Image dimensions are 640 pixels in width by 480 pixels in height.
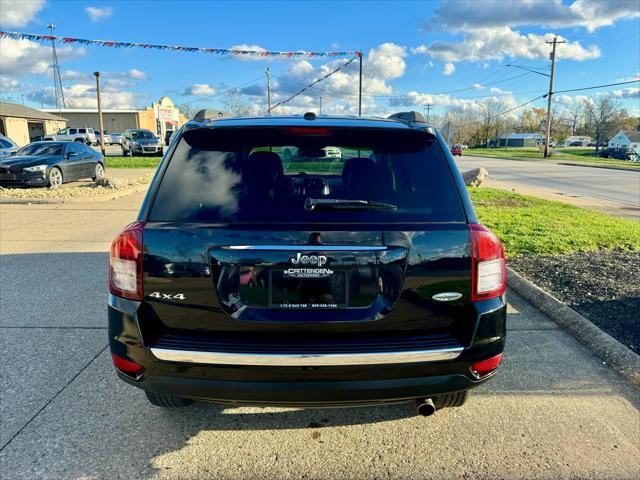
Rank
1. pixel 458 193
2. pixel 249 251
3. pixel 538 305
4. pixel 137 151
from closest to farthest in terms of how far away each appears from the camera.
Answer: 1. pixel 249 251
2. pixel 458 193
3. pixel 538 305
4. pixel 137 151

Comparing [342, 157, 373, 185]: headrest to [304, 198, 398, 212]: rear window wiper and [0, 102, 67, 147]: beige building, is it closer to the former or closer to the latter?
[304, 198, 398, 212]: rear window wiper

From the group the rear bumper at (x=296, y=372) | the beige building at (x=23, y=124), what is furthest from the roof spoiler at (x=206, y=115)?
the beige building at (x=23, y=124)

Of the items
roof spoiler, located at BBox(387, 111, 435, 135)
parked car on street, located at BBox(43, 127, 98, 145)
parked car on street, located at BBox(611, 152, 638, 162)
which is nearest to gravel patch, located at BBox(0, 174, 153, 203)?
roof spoiler, located at BBox(387, 111, 435, 135)

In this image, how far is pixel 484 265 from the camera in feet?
7.73

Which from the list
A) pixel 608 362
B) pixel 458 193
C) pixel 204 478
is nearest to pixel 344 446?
pixel 204 478

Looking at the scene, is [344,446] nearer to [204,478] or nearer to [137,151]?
[204,478]

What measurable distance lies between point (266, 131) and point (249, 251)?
2.33 ft

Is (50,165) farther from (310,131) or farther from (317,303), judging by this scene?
(317,303)

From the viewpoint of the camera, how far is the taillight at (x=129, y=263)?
2.29 m

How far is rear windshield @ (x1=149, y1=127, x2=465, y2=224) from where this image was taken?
2314 mm

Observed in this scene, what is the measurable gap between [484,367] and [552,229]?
6.89 m

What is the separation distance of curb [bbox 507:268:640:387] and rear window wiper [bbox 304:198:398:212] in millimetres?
2544

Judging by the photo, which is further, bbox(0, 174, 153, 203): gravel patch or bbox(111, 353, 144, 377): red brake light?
bbox(0, 174, 153, 203): gravel patch

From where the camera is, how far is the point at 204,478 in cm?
248
